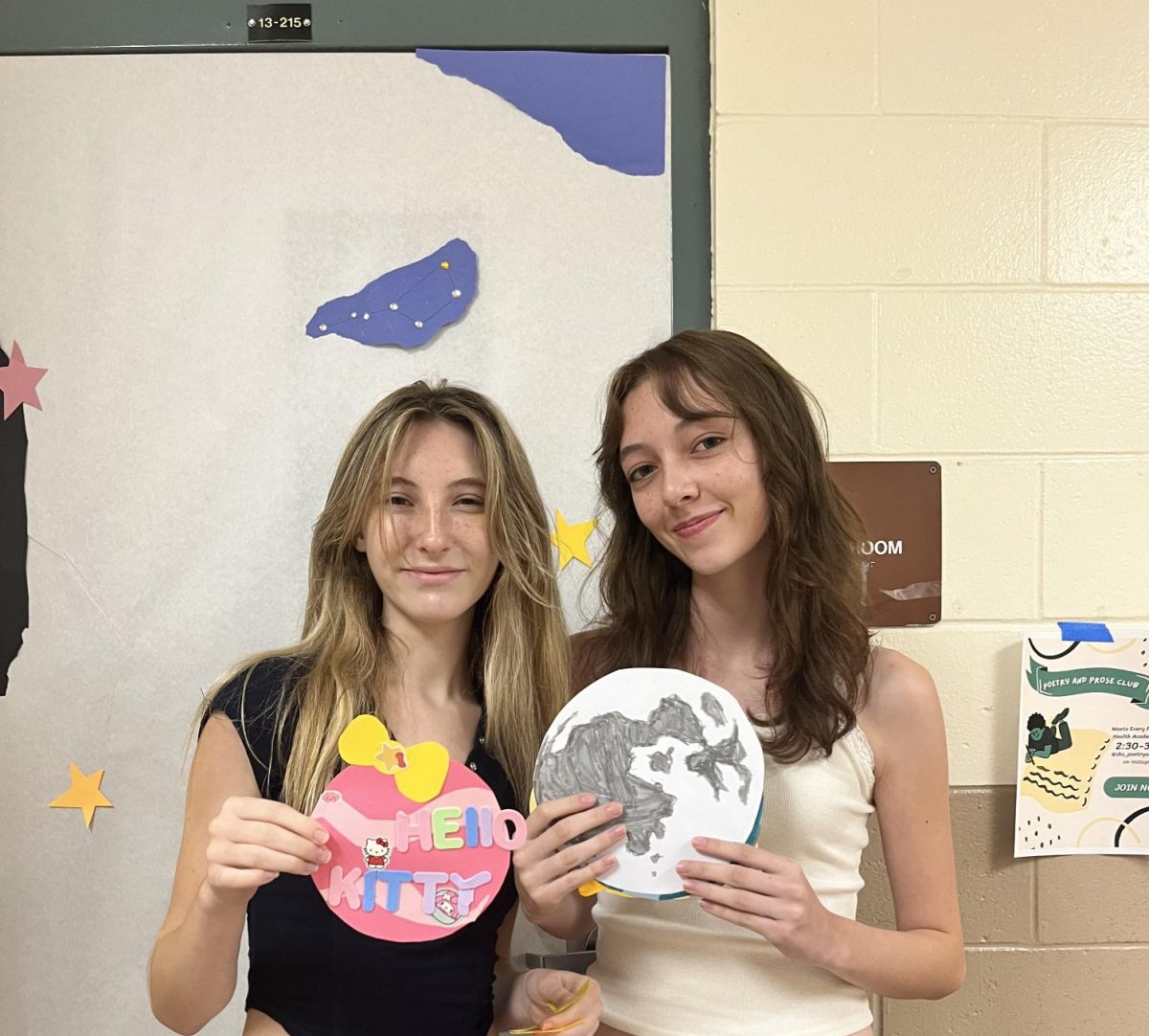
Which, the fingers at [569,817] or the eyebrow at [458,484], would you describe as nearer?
the fingers at [569,817]

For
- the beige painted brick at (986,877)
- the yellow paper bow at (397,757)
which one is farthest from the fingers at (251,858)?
the beige painted brick at (986,877)

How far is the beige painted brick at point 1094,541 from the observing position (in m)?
1.66

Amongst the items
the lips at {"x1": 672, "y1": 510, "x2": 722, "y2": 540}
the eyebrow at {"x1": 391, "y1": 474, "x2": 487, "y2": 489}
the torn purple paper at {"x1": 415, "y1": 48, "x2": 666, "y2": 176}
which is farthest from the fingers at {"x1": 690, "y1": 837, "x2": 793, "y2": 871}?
the torn purple paper at {"x1": 415, "y1": 48, "x2": 666, "y2": 176}

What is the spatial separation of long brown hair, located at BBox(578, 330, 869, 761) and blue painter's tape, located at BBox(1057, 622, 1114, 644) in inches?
19.7

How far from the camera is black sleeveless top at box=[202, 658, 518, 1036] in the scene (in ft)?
3.93

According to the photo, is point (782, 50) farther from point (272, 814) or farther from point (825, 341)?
point (272, 814)

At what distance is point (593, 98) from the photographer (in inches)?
64.7

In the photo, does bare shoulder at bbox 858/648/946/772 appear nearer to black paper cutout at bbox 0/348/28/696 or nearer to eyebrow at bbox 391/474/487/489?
eyebrow at bbox 391/474/487/489

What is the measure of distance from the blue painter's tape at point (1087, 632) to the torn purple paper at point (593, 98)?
978mm

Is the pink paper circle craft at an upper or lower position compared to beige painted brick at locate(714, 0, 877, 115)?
lower

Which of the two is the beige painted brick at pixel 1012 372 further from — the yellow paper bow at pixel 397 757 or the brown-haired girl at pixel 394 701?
the yellow paper bow at pixel 397 757

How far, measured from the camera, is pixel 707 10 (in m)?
1.65

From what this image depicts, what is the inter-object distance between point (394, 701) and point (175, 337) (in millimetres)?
742

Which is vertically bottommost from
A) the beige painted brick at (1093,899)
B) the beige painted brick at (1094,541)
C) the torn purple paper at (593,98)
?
the beige painted brick at (1093,899)
